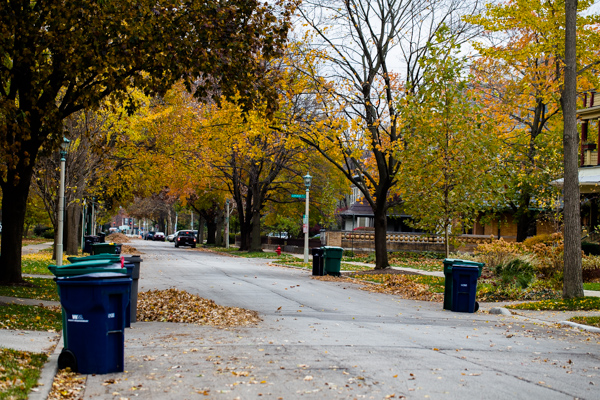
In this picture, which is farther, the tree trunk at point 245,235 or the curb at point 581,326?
the tree trunk at point 245,235

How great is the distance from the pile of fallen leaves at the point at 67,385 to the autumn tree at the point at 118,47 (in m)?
6.99

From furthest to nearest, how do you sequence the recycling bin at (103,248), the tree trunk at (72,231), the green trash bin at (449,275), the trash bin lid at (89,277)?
the tree trunk at (72,231)
the recycling bin at (103,248)
the green trash bin at (449,275)
the trash bin lid at (89,277)

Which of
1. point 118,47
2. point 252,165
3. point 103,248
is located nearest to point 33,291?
point 118,47

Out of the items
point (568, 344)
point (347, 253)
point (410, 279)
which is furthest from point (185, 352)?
point (347, 253)

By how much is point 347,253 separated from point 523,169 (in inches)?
471

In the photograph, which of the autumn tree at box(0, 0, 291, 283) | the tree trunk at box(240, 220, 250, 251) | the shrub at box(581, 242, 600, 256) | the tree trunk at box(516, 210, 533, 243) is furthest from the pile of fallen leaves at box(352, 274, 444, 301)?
the tree trunk at box(240, 220, 250, 251)

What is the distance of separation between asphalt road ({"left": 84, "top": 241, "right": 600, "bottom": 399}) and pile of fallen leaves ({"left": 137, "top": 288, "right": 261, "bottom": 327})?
1.55ft

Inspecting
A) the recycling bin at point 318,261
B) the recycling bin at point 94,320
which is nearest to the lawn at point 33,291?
the recycling bin at point 94,320

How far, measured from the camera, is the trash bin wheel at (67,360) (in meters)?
7.09

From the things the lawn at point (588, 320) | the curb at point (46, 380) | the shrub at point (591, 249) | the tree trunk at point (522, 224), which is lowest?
the lawn at point (588, 320)

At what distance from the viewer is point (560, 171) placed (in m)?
32.8

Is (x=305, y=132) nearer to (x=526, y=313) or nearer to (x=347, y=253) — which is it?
(x=526, y=313)

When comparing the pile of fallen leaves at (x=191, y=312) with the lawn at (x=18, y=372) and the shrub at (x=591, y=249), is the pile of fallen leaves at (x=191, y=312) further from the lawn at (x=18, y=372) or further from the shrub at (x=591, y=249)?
the shrub at (x=591, y=249)

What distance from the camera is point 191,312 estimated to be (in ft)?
41.5
